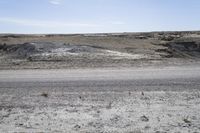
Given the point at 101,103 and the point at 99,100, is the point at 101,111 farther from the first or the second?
the point at 99,100

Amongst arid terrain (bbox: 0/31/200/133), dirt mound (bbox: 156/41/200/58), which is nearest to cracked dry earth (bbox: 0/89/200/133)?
arid terrain (bbox: 0/31/200/133)

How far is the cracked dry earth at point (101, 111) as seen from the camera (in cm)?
890

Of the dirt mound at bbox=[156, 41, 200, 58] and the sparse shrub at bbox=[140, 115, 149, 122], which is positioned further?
the dirt mound at bbox=[156, 41, 200, 58]

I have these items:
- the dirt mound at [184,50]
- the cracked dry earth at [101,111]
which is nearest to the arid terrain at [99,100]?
the cracked dry earth at [101,111]

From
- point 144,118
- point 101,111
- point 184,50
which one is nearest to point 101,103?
point 101,111

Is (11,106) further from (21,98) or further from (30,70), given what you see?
(30,70)

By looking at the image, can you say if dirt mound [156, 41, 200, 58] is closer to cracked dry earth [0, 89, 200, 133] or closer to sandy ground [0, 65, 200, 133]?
sandy ground [0, 65, 200, 133]

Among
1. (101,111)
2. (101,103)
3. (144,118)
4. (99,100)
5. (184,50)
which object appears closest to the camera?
(144,118)

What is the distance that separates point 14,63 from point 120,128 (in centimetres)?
1852

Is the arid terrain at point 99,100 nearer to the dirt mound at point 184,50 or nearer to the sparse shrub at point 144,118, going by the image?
the sparse shrub at point 144,118

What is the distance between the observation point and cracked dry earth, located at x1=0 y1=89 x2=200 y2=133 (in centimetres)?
890

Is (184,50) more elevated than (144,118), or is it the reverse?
(184,50)

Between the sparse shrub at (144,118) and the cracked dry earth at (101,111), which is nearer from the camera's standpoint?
the cracked dry earth at (101,111)

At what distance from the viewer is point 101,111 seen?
10688 millimetres
